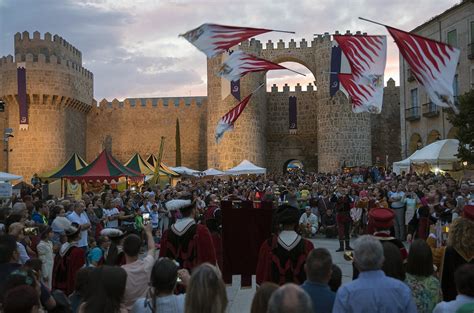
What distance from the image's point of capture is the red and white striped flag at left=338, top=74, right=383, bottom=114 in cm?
1173

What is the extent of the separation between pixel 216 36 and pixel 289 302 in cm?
840

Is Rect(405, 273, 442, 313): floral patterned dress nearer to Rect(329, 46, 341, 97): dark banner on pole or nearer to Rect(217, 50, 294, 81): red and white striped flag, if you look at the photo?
Rect(217, 50, 294, 81): red and white striped flag

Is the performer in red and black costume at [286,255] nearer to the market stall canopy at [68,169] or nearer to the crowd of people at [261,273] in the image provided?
the crowd of people at [261,273]

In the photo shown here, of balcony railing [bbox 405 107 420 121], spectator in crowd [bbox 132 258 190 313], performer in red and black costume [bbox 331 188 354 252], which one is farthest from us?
balcony railing [bbox 405 107 420 121]

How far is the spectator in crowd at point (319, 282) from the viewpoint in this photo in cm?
344

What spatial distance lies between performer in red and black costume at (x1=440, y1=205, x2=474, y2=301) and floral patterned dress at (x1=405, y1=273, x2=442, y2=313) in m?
0.51

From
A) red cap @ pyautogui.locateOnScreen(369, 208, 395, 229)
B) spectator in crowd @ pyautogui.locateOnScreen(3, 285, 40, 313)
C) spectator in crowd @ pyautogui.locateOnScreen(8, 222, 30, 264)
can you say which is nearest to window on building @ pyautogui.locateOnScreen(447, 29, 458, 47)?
red cap @ pyautogui.locateOnScreen(369, 208, 395, 229)

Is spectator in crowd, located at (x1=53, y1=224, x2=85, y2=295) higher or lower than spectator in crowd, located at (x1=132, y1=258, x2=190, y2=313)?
below

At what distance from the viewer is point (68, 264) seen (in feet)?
18.7

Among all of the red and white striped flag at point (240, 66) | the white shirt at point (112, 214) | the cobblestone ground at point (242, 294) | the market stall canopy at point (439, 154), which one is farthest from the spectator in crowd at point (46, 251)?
the market stall canopy at point (439, 154)

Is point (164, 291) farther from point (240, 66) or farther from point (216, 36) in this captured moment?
point (240, 66)

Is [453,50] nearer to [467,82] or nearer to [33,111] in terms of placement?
[467,82]

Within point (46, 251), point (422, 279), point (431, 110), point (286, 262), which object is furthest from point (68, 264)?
point (431, 110)

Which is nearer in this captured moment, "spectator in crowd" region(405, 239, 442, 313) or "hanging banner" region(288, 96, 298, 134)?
"spectator in crowd" region(405, 239, 442, 313)
